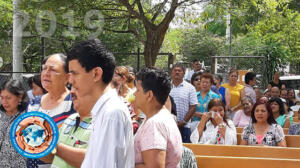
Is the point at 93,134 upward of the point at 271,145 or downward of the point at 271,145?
upward

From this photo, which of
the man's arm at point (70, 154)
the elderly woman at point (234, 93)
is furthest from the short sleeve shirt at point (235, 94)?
the man's arm at point (70, 154)

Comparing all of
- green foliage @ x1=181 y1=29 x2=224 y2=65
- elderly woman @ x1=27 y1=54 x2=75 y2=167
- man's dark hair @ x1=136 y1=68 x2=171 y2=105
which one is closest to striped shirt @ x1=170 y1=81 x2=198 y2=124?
elderly woman @ x1=27 y1=54 x2=75 y2=167

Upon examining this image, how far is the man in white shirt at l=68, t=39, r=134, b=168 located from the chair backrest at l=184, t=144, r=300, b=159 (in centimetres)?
359

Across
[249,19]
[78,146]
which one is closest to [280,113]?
[249,19]

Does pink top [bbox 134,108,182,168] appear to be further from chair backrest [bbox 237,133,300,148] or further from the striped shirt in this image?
the striped shirt

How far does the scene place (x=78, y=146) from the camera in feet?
8.84

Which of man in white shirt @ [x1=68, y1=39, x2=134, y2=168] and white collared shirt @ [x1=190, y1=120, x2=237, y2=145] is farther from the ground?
man in white shirt @ [x1=68, y1=39, x2=134, y2=168]

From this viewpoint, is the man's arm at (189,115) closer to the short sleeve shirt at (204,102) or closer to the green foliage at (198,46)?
the short sleeve shirt at (204,102)

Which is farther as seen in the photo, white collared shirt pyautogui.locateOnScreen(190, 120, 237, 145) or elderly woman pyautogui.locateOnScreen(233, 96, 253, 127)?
elderly woman pyautogui.locateOnScreen(233, 96, 253, 127)

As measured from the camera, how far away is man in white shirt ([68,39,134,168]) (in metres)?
2.12

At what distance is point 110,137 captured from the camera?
6.95 feet

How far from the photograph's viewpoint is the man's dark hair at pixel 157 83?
9.85ft

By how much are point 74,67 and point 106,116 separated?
38 cm

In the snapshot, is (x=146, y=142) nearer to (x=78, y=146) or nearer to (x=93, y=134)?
(x=78, y=146)
